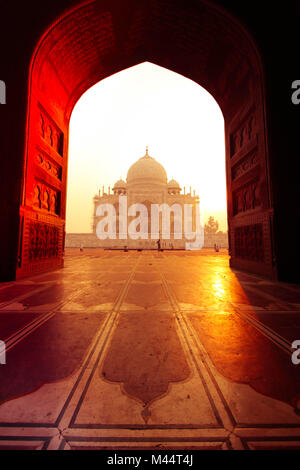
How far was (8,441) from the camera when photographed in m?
0.64

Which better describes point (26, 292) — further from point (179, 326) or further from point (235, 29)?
point (235, 29)

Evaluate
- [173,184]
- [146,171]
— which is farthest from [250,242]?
[173,184]

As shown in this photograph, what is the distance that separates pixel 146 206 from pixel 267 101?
26865 millimetres

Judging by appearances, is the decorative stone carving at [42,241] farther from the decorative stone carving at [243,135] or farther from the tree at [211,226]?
the tree at [211,226]

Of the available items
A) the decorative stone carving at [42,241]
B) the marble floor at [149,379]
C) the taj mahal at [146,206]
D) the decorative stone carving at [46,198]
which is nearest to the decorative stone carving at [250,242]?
the marble floor at [149,379]

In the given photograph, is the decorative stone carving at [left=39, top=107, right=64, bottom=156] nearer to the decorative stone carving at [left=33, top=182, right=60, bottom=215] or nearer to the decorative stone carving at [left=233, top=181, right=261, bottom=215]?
the decorative stone carving at [left=33, top=182, right=60, bottom=215]

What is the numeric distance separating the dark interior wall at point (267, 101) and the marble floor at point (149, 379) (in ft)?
7.52

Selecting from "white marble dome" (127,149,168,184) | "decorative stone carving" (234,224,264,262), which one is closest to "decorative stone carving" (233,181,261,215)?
"decorative stone carving" (234,224,264,262)

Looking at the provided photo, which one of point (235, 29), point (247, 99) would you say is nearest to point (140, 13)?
point (235, 29)

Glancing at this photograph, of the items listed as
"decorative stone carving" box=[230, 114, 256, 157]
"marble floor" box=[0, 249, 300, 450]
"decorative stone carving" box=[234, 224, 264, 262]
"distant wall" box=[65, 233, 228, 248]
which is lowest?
"marble floor" box=[0, 249, 300, 450]

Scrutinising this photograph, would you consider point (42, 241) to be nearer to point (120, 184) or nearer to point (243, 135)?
point (243, 135)

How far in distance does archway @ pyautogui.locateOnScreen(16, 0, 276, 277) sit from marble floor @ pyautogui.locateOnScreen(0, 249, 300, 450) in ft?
9.20

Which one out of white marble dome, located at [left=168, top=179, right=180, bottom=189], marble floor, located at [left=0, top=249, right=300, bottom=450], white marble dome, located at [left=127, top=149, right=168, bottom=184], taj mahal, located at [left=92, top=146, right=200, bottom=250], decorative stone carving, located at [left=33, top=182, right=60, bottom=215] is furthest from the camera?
white marble dome, located at [left=168, top=179, right=180, bottom=189]

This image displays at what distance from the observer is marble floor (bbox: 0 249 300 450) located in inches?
25.7
